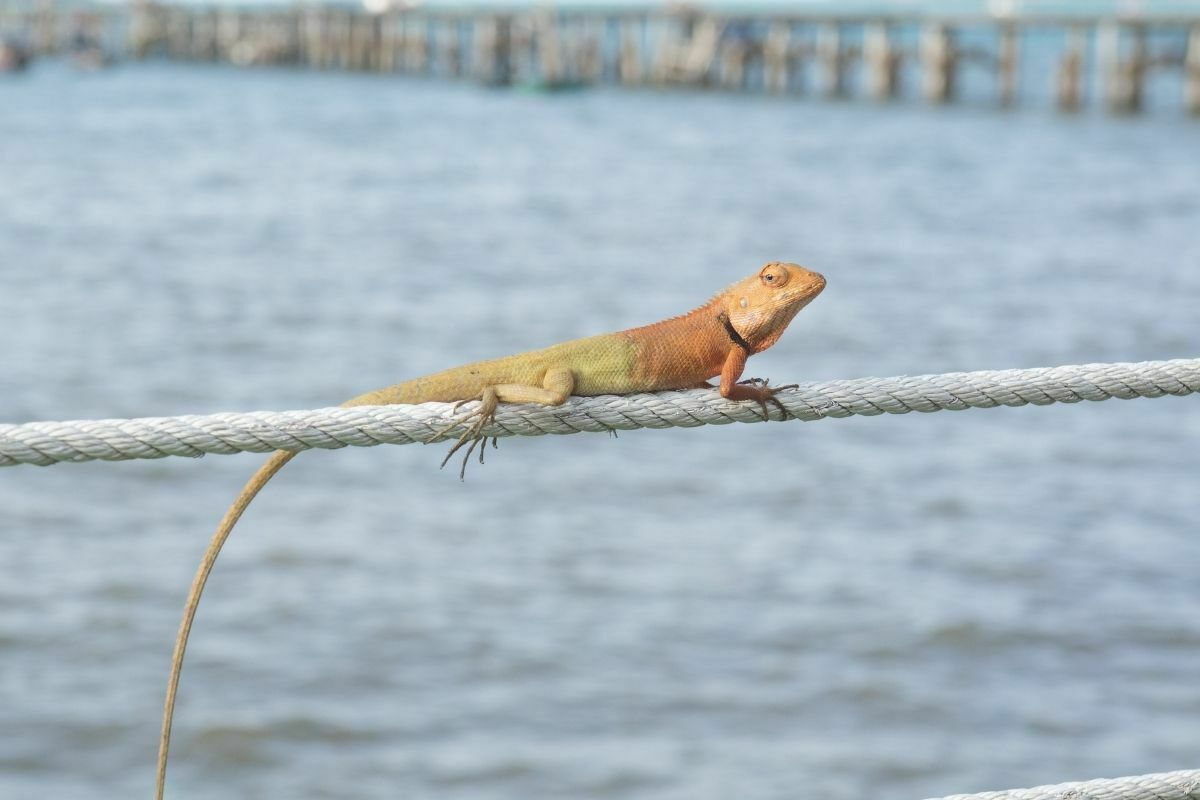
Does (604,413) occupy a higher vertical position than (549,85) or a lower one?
higher

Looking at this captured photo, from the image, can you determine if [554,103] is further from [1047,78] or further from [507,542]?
[507,542]

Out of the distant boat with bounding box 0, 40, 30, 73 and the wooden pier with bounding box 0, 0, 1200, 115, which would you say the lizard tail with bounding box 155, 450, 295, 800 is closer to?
the wooden pier with bounding box 0, 0, 1200, 115

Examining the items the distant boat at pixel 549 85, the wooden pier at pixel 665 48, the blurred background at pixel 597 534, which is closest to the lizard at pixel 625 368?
the blurred background at pixel 597 534

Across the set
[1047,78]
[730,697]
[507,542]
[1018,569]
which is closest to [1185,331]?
[1018,569]

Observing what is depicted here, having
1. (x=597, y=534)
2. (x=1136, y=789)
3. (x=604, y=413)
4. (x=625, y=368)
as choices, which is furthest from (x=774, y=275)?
(x=597, y=534)

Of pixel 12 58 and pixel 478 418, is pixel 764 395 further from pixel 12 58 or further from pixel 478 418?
pixel 12 58

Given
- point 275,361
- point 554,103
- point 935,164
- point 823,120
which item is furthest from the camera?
point 554,103

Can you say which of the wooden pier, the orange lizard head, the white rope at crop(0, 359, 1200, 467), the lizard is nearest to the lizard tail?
the lizard
